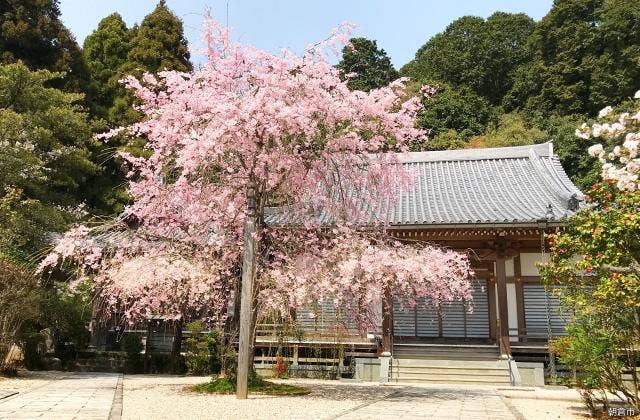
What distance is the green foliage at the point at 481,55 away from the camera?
47969 mm

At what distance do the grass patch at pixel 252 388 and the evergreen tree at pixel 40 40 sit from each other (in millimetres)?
20726

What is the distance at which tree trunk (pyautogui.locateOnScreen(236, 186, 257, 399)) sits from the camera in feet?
31.5

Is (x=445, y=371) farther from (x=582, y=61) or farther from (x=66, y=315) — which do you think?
(x=582, y=61)

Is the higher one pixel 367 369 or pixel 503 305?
pixel 503 305

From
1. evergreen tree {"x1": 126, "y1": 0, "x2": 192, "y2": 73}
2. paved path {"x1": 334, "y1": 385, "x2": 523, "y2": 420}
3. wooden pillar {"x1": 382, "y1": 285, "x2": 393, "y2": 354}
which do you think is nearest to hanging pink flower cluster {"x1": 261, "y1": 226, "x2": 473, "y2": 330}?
paved path {"x1": 334, "y1": 385, "x2": 523, "y2": 420}

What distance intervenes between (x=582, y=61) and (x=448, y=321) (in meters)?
31.3

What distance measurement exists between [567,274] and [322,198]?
5.01m

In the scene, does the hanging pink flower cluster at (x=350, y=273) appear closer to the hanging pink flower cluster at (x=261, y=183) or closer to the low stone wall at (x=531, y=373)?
the hanging pink flower cluster at (x=261, y=183)

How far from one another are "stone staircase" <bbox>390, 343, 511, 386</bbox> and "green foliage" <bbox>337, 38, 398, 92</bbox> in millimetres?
34203

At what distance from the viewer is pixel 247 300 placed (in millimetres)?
9797

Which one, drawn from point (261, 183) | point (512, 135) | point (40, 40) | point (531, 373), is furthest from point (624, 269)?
point (512, 135)

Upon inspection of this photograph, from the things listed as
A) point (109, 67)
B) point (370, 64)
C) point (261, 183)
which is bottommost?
point (261, 183)

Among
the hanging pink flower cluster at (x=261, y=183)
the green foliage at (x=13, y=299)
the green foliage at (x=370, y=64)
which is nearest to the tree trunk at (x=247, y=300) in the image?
the hanging pink flower cluster at (x=261, y=183)

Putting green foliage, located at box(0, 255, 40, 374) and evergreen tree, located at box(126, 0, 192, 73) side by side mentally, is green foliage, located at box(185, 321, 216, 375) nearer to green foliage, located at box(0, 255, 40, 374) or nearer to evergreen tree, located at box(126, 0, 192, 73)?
green foliage, located at box(0, 255, 40, 374)
